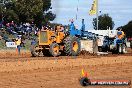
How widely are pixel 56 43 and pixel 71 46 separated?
109 centimetres

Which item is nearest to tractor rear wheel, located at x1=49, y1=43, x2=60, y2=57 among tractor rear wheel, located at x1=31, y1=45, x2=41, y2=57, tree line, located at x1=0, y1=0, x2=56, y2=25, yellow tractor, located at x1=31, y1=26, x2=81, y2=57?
yellow tractor, located at x1=31, y1=26, x2=81, y2=57

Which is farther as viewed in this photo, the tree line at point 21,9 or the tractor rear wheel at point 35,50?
the tree line at point 21,9

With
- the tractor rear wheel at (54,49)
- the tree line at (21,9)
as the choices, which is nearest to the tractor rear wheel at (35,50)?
the tractor rear wheel at (54,49)

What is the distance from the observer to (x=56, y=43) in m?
25.7

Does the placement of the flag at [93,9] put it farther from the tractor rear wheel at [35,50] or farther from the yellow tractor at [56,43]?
the tractor rear wheel at [35,50]

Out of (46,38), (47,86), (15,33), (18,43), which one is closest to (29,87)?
(47,86)

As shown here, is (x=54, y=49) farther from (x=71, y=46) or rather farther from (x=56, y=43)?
(x=71, y=46)

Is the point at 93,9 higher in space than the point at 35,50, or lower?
higher

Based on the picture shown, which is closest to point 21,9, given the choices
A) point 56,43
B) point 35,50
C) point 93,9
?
point 93,9

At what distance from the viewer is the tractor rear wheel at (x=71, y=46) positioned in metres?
25.8

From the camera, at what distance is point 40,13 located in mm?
68625

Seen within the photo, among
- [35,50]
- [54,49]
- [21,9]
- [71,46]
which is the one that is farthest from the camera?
[21,9]

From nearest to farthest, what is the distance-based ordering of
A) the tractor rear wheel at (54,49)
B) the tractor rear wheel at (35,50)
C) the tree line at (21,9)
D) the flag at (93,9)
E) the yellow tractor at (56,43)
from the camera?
the tractor rear wheel at (54,49)
the yellow tractor at (56,43)
the tractor rear wheel at (35,50)
the flag at (93,9)
the tree line at (21,9)

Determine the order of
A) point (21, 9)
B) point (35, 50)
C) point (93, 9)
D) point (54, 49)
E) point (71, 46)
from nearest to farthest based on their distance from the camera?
1. point (54, 49)
2. point (71, 46)
3. point (35, 50)
4. point (93, 9)
5. point (21, 9)
